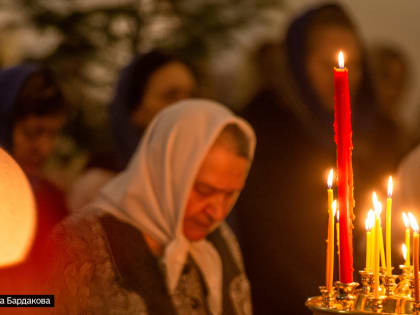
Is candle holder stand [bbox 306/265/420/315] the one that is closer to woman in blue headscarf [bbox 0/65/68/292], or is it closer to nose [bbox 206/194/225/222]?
nose [bbox 206/194/225/222]

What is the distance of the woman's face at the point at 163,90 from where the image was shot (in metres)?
3.39

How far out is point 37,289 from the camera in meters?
1.27

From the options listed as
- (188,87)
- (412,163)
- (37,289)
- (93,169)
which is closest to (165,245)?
(412,163)

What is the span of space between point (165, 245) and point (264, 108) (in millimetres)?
1225

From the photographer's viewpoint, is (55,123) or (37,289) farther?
(55,123)

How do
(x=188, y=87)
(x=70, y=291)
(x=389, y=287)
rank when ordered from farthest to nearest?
(x=188, y=87) → (x=70, y=291) → (x=389, y=287)

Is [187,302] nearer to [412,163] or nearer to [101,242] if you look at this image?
[101,242]

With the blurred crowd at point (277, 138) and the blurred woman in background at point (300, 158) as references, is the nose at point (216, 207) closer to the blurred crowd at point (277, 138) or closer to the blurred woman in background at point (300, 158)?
the blurred crowd at point (277, 138)

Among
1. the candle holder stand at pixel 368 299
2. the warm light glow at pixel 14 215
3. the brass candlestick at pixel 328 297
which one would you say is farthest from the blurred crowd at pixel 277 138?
the warm light glow at pixel 14 215

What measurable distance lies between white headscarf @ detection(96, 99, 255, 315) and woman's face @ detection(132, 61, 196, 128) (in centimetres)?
107

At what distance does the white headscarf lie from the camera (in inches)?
82.8

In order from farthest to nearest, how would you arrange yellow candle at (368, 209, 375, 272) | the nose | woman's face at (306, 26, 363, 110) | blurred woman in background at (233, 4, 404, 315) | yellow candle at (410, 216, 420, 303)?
1. woman's face at (306, 26, 363, 110)
2. blurred woman in background at (233, 4, 404, 315)
3. the nose
4. yellow candle at (368, 209, 375, 272)
5. yellow candle at (410, 216, 420, 303)

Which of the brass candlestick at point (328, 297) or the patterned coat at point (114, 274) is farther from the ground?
the patterned coat at point (114, 274)

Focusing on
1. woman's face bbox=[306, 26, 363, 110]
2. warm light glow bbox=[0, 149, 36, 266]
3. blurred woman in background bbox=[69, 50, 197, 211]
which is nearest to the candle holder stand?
warm light glow bbox=[0, 149, 36, 266]
